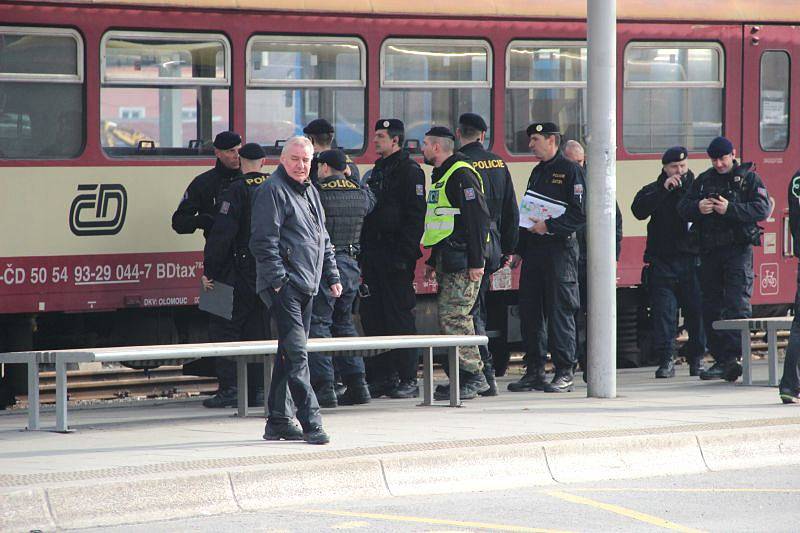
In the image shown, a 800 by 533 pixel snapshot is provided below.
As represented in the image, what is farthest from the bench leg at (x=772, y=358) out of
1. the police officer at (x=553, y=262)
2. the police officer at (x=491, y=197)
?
the police officer at (x=491, y=197)

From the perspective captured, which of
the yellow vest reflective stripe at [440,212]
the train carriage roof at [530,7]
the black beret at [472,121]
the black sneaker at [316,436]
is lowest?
the black sneaker at [316,436]

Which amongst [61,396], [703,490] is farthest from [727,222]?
[61,396]

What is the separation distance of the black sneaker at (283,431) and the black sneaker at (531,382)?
3.26 m

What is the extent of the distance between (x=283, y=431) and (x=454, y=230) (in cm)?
246

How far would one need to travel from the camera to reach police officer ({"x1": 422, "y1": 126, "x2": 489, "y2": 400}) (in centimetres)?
1049

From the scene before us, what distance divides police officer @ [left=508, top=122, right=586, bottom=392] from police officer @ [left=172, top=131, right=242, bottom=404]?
2126 mm

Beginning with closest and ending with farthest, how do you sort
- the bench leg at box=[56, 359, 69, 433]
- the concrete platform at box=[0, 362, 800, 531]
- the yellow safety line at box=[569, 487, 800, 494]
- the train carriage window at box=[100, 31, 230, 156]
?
the concrete platform at box=[0, 362, 800, 531] < the yellow safety line at box=[569, 487, 800, 494] < the bench leg at box=[56, 359, 69, 433] < the train carriage window at box=[100, 31, 230, 156]

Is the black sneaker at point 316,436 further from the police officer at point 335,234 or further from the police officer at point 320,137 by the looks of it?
the police officer at point 320,137

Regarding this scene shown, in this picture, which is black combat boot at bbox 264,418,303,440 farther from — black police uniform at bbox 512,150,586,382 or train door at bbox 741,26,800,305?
train door at bbox 741,26,800,305

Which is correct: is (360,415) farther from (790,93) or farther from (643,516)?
(790,93)

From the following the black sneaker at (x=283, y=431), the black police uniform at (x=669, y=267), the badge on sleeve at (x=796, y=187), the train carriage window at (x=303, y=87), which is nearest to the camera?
the black sneaker at (x=283, y=431)

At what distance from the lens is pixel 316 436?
27.8 feet

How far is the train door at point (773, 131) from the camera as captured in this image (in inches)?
544

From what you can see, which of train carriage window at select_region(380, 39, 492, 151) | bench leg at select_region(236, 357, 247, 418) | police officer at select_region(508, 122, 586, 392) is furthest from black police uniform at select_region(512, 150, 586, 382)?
bench leg at select_region(236, 357, 247, 418)
